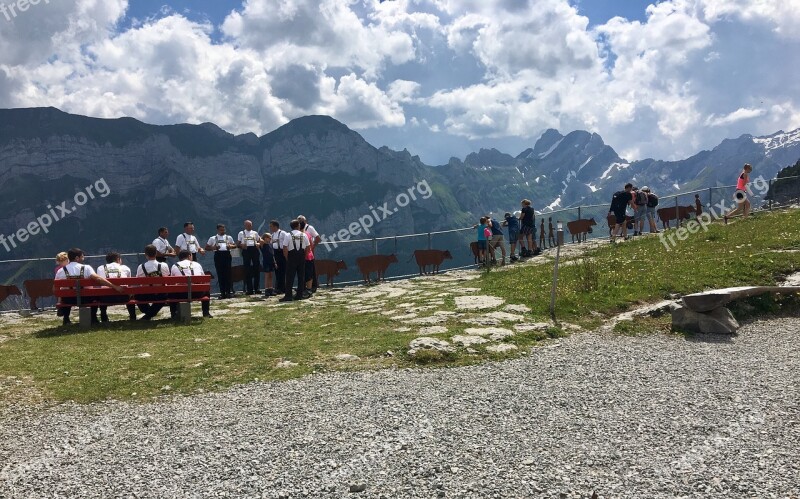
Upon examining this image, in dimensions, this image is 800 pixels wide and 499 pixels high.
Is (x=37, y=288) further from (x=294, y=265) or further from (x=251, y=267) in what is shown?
(x=294, y=265)

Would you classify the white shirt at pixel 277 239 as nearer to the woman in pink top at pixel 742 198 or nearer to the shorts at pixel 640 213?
the shorts at pixel 640 213

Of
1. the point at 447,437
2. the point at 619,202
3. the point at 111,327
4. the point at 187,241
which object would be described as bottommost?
the point at 447,437

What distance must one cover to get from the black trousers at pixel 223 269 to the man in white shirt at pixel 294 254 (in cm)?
253

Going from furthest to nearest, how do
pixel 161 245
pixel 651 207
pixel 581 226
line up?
pixel 581 226 < pixel 651 207 < pixel 161 245

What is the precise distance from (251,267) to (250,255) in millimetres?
432

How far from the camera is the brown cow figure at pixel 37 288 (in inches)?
591

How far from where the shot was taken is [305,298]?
14930mm

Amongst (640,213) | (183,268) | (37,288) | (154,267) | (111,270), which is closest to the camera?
(111,270)

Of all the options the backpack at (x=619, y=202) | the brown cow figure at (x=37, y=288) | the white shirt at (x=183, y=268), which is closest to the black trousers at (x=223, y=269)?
the white shirt at (x=183, y=268)

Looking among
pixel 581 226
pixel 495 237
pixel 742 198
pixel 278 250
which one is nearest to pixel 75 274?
pixel 278 250

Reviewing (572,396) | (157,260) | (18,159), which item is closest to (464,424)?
(572,396)

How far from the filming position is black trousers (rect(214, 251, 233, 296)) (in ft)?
51.8

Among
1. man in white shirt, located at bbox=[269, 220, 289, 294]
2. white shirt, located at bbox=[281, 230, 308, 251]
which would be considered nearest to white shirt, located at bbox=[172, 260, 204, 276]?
white shirt, located at bbox=[281, 230, 308, 251]

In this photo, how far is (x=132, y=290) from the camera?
1087cm
